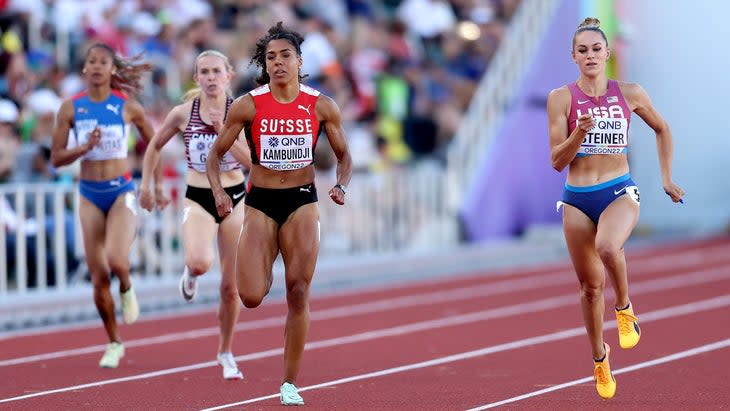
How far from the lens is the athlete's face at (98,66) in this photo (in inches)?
450

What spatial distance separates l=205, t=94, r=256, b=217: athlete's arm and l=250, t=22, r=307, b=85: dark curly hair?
0.40m

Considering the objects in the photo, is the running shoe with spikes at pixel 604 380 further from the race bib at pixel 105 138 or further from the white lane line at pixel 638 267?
the white lane line at pixel 638 267

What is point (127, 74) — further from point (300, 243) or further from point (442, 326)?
point (442, 326)

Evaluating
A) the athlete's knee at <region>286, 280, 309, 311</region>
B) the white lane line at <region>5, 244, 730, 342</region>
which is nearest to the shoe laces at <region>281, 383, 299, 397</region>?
the athlete's knee at <region>286, 280, 309, 311</region>

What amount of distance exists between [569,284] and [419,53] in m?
5.38

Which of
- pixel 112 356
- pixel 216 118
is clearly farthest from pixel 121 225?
pixel 216 118

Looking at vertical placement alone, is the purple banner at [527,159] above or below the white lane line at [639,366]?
above

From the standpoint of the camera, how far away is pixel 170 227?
16031 mm

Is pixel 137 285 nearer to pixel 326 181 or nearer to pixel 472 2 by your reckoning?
pixel 326 181

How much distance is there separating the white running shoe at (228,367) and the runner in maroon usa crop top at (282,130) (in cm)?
194

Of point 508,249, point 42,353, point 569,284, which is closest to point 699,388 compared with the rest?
point 42,353

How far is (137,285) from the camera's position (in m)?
15.7

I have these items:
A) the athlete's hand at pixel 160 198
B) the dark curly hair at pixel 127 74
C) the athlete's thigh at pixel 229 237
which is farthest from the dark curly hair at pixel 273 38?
the dark curly hair at pixel 127 74

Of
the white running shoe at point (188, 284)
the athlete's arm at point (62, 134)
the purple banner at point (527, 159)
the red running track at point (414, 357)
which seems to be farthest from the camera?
the purple banner at point (527, 159)
